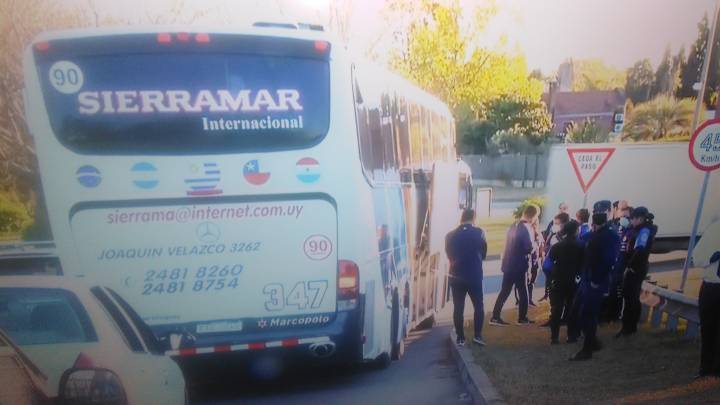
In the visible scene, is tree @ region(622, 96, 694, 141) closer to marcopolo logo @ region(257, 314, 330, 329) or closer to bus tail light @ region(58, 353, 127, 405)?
marcopolo logo @ region(257, 314, 330, 329)

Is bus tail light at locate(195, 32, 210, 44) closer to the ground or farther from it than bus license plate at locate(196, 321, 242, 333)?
farther from it

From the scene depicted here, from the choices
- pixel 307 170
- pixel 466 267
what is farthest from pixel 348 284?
pixel 466 267

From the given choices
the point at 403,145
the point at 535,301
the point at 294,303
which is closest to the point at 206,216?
the point at 294,303

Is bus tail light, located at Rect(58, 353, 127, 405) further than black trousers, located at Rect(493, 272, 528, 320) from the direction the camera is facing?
No

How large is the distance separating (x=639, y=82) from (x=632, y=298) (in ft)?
5.66

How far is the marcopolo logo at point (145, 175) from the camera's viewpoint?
139 inches

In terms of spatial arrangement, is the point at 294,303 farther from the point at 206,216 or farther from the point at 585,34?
the point at 585,34

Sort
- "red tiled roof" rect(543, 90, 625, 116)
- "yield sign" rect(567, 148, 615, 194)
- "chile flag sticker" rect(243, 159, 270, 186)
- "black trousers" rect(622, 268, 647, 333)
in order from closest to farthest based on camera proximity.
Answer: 1. "chile flag sticker" rect(243, 159, 270, 186)
2. "red tiled roof" rect(543, 90, 625, 116)
3. "yield sign" rect(567, 148, 615, 194)
4. "black trousers" rect(622, 268, 647, 333)

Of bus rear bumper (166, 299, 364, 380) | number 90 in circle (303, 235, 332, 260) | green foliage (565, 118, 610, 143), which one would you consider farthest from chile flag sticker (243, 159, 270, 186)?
green foliage (565, 118, 610, 143)

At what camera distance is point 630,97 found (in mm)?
4164

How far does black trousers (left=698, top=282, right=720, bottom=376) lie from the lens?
14.6 ft

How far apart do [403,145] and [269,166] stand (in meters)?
1.15

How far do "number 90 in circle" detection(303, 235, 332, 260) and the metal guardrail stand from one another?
264cm

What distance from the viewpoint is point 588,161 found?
4.26 metres
